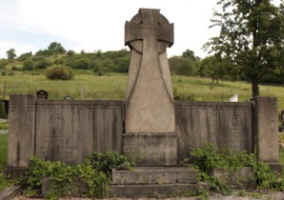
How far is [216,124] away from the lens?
729 centimetres

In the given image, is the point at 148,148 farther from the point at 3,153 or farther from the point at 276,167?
the point at 3,153

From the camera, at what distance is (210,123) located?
23.9 feet

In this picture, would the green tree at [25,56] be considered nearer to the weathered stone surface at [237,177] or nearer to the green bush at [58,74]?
the green bush at [58,74]

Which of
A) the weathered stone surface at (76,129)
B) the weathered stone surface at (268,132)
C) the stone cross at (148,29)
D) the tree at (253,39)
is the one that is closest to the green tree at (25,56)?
the tree at (253,39)

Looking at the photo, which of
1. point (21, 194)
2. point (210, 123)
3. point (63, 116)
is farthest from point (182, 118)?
point (21, 194)

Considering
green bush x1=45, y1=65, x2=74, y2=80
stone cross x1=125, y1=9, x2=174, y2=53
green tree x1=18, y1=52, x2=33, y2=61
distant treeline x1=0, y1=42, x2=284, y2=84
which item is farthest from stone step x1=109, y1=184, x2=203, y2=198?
green tree x1=18, y1=52, x2=33, y2=61

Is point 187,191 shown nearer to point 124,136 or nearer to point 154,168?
point 154,168

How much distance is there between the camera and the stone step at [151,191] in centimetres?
583

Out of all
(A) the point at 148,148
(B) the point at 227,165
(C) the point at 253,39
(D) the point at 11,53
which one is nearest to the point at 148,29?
(A) the point at 148,148

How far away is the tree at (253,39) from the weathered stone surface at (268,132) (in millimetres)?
9985

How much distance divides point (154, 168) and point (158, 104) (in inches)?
56.0

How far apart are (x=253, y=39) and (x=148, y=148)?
13.2m

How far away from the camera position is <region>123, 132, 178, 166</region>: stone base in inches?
259

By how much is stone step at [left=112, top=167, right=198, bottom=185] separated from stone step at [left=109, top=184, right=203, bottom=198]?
104 millimetres
